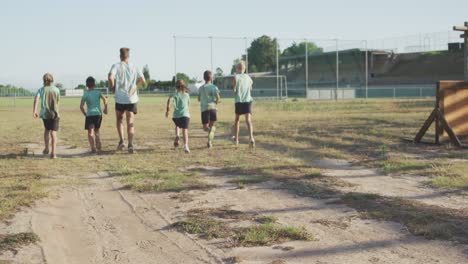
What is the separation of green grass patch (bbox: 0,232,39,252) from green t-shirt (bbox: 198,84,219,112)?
7.23 metres

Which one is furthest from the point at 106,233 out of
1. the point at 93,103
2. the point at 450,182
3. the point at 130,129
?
the point at 93,103

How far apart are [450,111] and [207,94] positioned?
510cm

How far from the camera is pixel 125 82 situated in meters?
10.4

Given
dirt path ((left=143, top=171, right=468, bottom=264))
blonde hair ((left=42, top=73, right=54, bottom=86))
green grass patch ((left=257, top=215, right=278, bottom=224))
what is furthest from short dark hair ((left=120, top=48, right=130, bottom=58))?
green grass patch ((left=257, top=215, right=278, bottom=224))

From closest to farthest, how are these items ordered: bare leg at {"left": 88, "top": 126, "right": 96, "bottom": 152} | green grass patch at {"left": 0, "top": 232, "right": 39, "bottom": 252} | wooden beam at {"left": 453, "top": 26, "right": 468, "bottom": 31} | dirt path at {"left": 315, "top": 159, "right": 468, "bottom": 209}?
green grass patch at {"left": 0, "top": 232, "right": 39, "bottom": 252}, dirt path at {"left": 315, "top": 159, "right": 468, "bottom": 209}, bare leg at {"left": 88, "top": 126, "right": 96, "bottom": 152}, wooden beam at {"left": 453, "top": 26, "right": 468, "bottom": 31}

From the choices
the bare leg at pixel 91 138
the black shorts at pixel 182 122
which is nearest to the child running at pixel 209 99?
the black shorts at pixel 182 122

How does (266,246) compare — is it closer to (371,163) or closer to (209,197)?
(209,197)

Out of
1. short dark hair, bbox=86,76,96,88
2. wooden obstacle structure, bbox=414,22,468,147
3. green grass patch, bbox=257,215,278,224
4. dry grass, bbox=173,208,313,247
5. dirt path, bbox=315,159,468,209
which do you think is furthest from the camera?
wooden obstacle structure, bbox=414,22,468,147

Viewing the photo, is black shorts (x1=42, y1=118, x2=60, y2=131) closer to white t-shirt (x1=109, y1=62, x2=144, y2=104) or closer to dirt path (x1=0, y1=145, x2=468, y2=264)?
white t-shirt (x1=109, y1=62, x2=144, y2=104)

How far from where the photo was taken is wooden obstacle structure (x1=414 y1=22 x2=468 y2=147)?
11.1 metres

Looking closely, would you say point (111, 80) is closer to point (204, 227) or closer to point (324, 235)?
point (204, 227)

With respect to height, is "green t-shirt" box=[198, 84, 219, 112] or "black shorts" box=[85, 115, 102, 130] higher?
"green t-shirt" box=[198, 84, 219, 112]

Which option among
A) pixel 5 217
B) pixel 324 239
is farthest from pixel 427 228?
pixel 5 217

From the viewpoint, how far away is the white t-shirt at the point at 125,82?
10.3 metres
